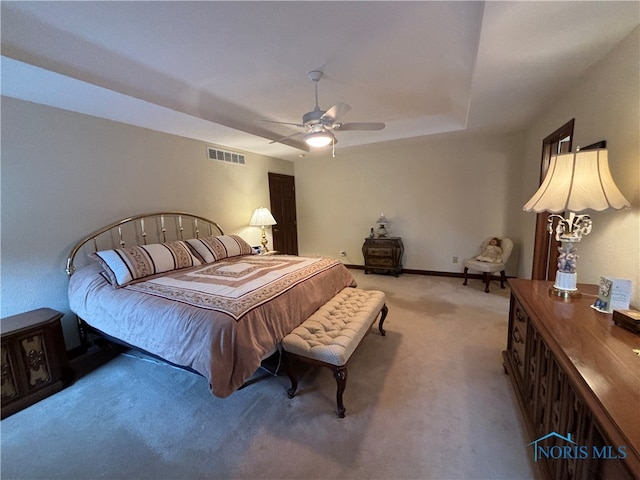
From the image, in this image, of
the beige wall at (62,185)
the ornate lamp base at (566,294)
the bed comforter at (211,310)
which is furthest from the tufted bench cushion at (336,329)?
the beige wall at (62,185)

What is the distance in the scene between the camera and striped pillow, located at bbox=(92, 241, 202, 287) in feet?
8.13

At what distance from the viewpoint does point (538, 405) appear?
147 cm

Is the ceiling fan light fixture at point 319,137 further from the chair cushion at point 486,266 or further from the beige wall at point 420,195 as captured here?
the chair cushion at point 486,266

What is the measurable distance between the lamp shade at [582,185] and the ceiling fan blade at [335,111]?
149 centimetres

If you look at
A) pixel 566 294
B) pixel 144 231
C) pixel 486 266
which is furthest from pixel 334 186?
pixel 566 294

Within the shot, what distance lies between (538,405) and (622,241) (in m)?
1.09

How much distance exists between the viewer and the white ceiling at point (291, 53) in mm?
1572

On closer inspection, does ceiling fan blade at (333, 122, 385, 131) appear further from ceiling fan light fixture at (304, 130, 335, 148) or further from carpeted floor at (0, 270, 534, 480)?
carpeted floor at (0, 270, 534, 480)

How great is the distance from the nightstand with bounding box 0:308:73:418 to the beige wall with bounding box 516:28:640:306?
3.92m

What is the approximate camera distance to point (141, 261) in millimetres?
2678

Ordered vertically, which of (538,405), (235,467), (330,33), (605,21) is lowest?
(235,467)

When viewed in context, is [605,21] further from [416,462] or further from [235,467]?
[235,467]

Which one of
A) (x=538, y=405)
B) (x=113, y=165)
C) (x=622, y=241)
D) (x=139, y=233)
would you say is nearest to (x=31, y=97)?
(x=113, y=165)

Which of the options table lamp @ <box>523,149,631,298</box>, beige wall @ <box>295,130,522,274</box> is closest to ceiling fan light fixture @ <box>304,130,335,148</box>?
table lamp @ <box>523,149,631,298</box>
